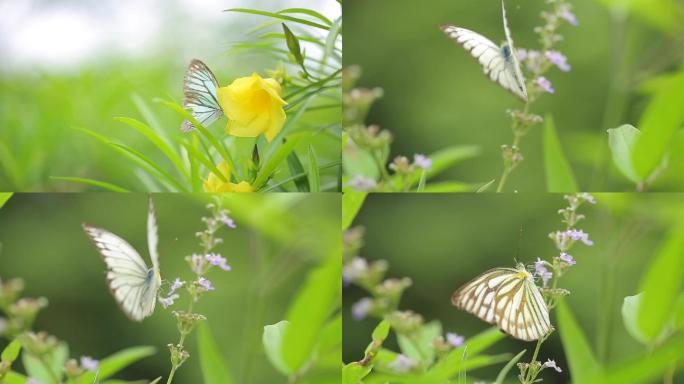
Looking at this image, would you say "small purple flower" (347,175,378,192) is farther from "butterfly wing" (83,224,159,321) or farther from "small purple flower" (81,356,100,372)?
"small purple flower" (81,356,100,372)

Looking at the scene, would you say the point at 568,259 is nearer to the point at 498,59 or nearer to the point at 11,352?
the point at 498,59

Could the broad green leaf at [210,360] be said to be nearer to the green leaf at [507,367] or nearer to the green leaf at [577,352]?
the green leaf at [507,367]

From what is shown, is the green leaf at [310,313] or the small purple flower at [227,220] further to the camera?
the small purple flower at [227,220]

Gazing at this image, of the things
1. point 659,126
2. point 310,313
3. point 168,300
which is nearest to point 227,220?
point 168,300

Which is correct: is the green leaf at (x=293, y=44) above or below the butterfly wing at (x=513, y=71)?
above

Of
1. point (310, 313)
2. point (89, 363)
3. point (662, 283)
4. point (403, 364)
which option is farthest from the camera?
point (89, 363)

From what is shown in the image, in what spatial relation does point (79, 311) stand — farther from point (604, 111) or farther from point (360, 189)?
point (604, 111)

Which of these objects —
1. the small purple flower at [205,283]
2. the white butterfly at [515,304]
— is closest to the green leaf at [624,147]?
the white butterfly at [515,304]
